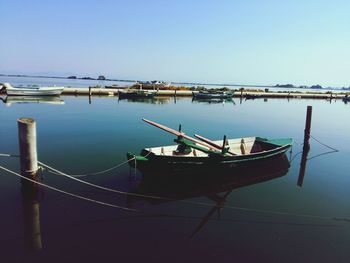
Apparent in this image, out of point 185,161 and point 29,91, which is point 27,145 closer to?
point 185,161

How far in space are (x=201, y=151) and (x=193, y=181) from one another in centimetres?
157

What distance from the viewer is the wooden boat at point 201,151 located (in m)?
13.0

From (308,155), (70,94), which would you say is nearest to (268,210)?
(308,155)

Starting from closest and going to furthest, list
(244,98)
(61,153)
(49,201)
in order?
1. (49,201)
2. (61,153)
3. (244,98)

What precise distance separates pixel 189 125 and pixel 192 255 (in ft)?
80.4

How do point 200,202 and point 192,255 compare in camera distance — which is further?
point 200,202

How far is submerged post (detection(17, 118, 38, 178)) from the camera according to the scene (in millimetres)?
10516

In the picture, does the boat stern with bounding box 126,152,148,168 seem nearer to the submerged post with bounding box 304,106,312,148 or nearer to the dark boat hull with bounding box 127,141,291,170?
the dark boat hull with bounding box 127,141,291,170

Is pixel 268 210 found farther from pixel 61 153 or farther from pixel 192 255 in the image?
pixel 61 153

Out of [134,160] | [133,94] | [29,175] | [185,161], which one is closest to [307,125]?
[185,161]

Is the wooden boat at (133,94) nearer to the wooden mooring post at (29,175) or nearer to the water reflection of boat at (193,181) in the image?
the water reflection of boat at (193,181)

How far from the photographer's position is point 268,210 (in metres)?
11.7

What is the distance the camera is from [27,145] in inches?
418

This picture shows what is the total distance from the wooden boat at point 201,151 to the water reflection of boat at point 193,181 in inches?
16.0
